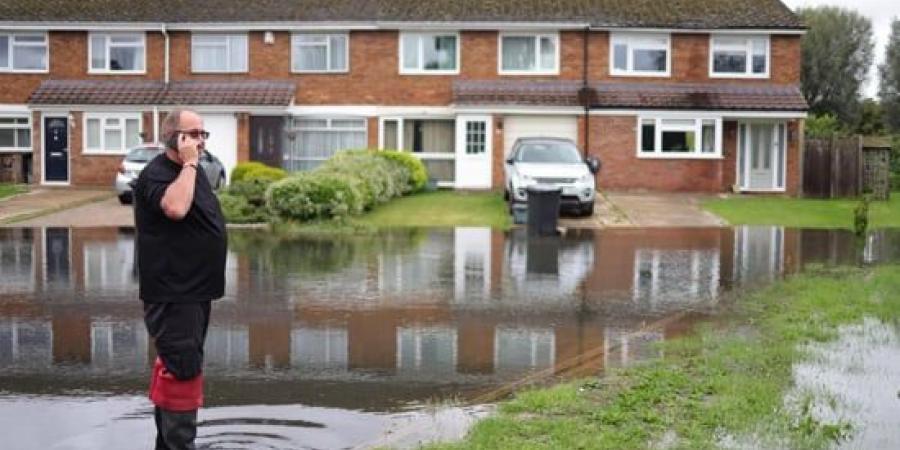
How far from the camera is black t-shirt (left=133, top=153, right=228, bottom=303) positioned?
20.9ft

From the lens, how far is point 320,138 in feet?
117

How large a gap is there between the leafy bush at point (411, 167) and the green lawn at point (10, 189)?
9971 mm

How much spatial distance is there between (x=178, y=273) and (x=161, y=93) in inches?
1178

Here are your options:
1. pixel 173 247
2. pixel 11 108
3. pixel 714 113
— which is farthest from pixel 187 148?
pixel 11 108

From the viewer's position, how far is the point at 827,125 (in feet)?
146

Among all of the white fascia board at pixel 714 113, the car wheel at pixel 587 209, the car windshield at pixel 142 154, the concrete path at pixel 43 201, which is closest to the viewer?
the car wheel at pixel 587 209

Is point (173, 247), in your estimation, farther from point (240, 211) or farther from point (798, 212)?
point (798, 212)

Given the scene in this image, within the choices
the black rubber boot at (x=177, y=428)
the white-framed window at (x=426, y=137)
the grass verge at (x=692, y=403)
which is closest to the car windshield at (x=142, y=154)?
the white-framed window at (x=426, y=137)

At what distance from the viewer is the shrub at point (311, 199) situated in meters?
24.0

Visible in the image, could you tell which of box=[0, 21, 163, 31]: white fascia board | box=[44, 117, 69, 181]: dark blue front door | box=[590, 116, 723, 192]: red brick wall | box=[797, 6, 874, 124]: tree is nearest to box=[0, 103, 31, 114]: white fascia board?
box=[44, 117, 69, 181]: dark blue front door

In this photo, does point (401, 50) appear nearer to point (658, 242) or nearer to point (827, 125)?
point (658, 242)

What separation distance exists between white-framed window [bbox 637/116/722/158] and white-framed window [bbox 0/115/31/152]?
18.1 metres

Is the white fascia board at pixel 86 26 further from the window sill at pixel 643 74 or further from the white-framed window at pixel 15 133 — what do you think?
the window sill at pixel 643 74

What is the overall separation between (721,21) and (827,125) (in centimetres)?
1176
